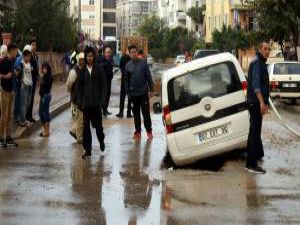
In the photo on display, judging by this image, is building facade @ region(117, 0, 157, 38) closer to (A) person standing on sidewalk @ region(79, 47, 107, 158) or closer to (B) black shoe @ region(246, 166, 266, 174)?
(A) person standing on sidewalk @ region(79, 47, 107, 158)

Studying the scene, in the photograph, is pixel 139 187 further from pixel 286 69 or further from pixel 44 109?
pixel 286 69

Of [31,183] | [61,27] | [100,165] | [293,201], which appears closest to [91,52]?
[100,165]

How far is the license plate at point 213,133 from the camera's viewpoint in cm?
1144

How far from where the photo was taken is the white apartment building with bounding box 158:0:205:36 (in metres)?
101

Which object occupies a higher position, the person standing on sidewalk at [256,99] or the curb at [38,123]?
the person standing on sidewalk at [256,99]

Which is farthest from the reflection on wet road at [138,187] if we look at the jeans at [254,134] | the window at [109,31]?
the window at [109,31]

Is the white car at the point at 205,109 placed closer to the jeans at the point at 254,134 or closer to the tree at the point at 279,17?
the jeans at the point at 254,134

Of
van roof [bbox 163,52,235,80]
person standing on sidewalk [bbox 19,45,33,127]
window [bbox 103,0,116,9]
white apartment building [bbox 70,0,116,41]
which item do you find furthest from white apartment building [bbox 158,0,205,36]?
van roof [bbox 163,52,235,80]

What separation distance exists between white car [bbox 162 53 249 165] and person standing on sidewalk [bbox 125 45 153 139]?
349 cm

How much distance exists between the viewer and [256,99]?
1097 centimetres

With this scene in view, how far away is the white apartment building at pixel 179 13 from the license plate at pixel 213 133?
83.1 metres

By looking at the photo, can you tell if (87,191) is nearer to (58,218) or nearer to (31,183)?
(31,183)

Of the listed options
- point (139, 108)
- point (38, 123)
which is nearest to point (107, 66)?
point (38, 123)

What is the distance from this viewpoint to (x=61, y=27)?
127 ft
